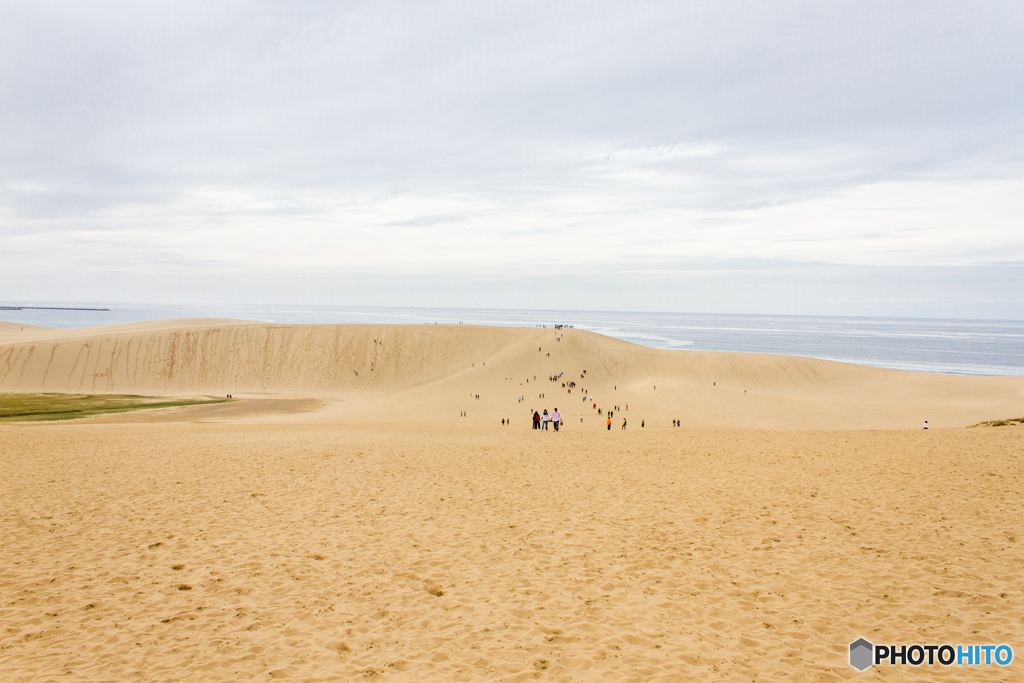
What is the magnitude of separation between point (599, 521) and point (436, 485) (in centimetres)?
414

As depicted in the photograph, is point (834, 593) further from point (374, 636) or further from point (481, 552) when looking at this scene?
point (374, 636)

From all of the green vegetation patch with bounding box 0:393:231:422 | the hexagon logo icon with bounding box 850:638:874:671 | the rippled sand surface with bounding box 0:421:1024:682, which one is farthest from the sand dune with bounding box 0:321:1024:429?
the hexagon logo icon with bounding box 850:638:874:671

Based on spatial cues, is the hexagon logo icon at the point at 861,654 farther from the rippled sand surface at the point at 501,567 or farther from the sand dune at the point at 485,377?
the sand dune at the point at 485,377

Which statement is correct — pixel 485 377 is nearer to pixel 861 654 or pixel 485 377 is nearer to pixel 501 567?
pixel 501 567

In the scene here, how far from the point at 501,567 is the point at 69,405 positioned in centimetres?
4213

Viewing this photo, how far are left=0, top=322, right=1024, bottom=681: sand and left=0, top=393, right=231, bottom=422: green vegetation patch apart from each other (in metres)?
16.5

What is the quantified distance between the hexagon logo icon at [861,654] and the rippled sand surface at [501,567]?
11 cm

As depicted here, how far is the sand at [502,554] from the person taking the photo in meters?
5.73

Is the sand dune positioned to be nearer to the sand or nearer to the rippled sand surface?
the sand

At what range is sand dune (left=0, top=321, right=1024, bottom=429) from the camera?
35.2 m

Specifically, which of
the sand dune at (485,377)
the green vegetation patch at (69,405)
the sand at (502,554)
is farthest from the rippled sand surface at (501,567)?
the green vegetation patch at (69,405)

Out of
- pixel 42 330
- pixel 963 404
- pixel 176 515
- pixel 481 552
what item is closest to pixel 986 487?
pixel 481 552

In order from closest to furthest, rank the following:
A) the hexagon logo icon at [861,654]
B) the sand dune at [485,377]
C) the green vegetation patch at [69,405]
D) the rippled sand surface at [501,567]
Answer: the hexagon logo icon at [861,654], the rippled sand surface at [501,567], the green vegetation patch at [69,405], the sand dune at [485,377]

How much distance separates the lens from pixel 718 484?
11875mm
